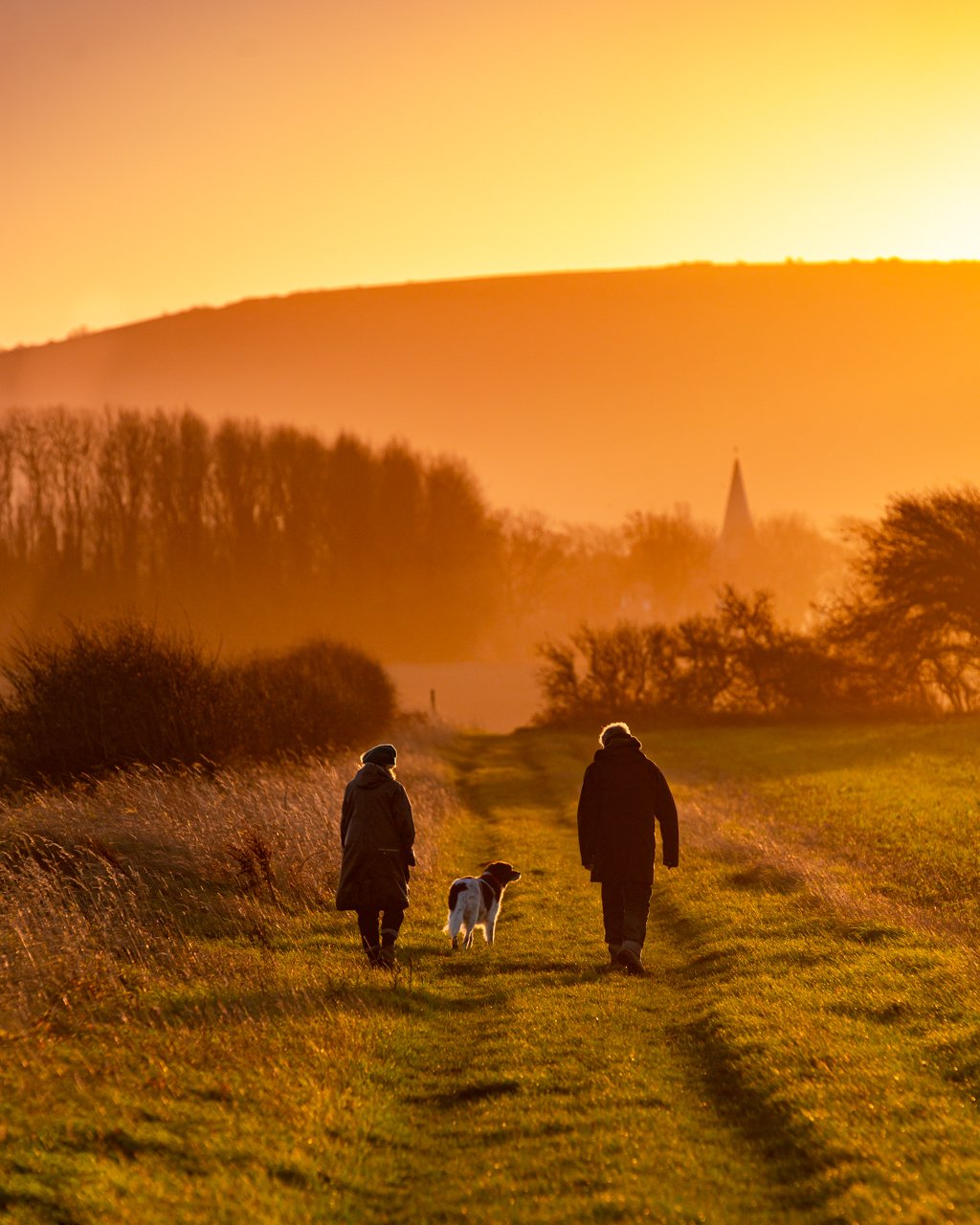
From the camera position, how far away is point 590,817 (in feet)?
49.7

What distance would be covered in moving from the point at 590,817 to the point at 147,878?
5.32 meters

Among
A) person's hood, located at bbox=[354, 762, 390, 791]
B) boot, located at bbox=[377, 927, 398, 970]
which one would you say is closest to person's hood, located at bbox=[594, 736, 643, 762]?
person's hood, located at bbox=[354, 762, 390, 791]

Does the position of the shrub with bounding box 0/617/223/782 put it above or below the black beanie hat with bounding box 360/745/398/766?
below

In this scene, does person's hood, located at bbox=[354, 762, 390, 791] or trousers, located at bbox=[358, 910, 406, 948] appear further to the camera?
trousers, located at bbox=[358, 910, 406, 948]

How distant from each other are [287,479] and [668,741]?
178 feet

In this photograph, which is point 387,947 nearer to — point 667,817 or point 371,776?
point 371,776

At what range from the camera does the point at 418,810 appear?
1040 inches

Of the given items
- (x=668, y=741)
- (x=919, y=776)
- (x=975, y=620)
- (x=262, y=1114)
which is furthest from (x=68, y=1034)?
(x=975, y=620)

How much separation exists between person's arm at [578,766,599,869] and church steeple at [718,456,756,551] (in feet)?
480

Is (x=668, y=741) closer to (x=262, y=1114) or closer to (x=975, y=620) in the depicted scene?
(x=975, y=620)

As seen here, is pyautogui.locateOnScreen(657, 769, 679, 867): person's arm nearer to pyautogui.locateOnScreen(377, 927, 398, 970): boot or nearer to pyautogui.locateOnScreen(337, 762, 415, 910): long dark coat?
pyautogui.locateOnScreen(337, 762, 415, 910): long dark coat

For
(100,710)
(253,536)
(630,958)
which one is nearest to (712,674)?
(253,536)

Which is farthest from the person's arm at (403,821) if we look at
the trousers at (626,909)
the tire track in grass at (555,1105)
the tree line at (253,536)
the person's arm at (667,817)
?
the tree line at (253,536)

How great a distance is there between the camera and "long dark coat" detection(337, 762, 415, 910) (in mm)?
14328
